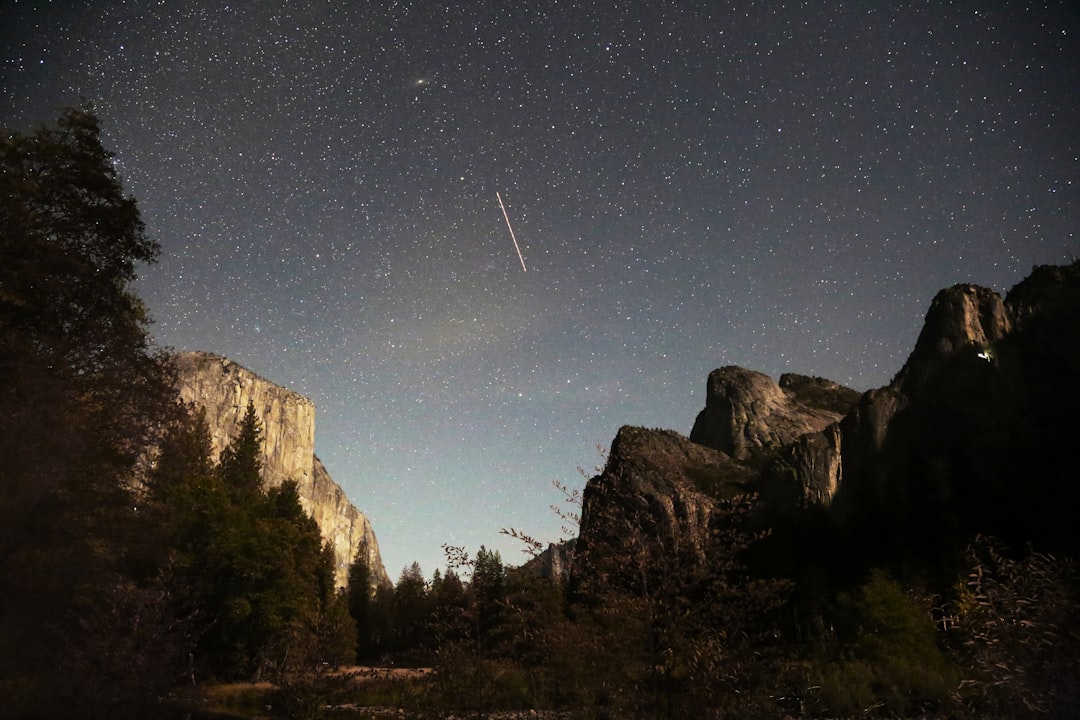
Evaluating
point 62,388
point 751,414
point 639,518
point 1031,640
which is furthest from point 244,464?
point 751,414

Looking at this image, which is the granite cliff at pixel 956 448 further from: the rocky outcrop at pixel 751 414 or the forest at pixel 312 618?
the rocky outcrop at pixel 751 414

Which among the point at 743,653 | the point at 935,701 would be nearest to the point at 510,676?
the point at 935,701

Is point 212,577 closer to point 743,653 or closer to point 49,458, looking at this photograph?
point 49,458

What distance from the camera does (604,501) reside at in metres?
10.5

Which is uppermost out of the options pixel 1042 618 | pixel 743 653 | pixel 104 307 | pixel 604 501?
pixel 104 307

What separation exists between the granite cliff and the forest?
33270 mm

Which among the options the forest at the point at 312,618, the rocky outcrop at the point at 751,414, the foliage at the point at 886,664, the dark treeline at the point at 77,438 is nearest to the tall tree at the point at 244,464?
the forest at the point at 312,618

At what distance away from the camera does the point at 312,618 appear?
17234 millimetres

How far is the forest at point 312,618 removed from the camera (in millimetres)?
7789

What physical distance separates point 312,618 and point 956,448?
226 ft

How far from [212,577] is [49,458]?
26516 millimetres

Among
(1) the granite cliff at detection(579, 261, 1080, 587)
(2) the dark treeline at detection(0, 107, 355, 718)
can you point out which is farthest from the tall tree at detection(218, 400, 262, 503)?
(2) the dark treeline at detection(0, 107, 355, 718)

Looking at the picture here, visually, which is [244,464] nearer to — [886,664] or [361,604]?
[361,604]

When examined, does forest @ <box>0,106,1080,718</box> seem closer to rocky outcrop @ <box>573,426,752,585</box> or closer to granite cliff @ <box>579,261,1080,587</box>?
rocky outcrop @ <box>573,426,752,585</box>
